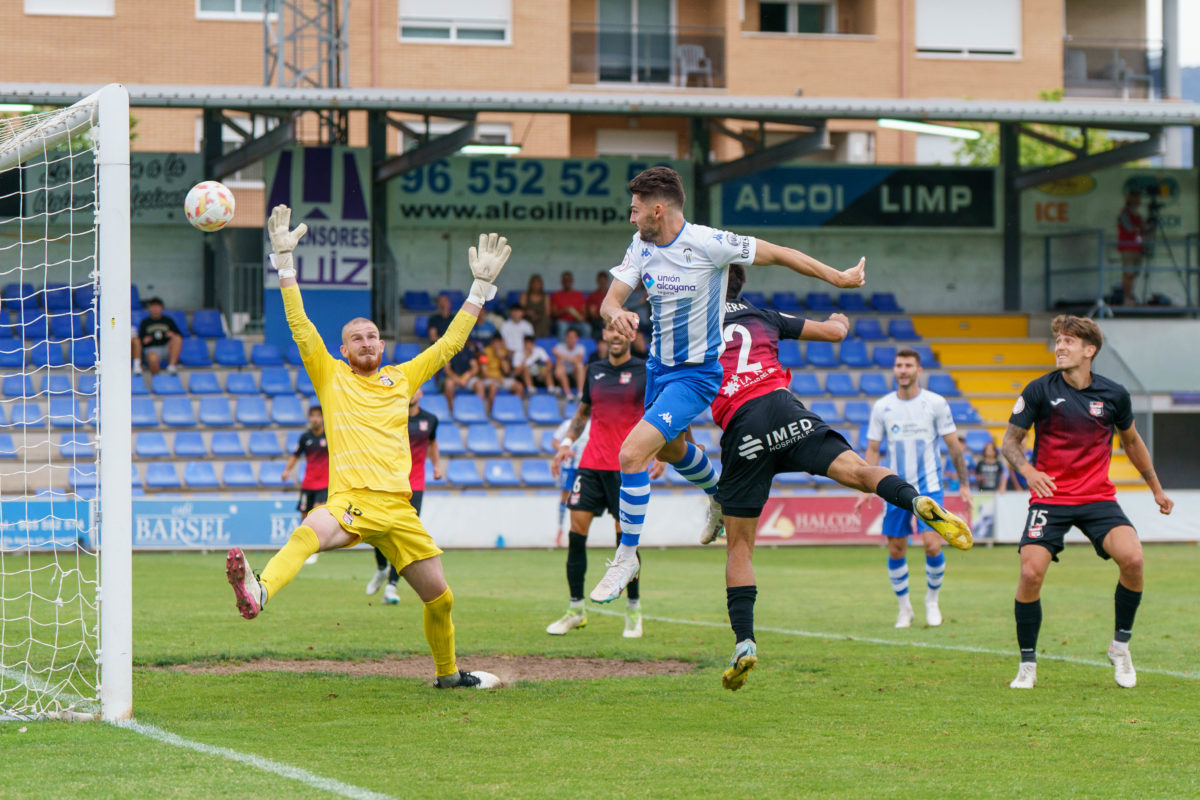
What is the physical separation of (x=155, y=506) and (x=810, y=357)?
544 inches

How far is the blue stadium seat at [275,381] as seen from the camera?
25375 mm

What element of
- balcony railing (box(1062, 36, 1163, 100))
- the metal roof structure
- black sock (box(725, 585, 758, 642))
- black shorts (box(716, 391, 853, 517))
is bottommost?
black sock (box(725, 585, 758, 642))

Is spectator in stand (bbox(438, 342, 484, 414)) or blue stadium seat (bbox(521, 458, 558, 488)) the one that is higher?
spectator in stand (bbox(438, 342, 484, 414))

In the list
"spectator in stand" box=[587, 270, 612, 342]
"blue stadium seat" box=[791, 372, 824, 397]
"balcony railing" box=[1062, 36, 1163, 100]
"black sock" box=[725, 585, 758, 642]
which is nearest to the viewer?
"black sock" box=[725, 585, 758, 642]

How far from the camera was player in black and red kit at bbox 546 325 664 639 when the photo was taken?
11305mm

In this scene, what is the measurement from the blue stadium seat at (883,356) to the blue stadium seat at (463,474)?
9.37 meters

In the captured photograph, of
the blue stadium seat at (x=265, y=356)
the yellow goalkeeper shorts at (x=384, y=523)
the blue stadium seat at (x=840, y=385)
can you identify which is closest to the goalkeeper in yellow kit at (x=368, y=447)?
the yellow goalkeeper shorts at (x=384, y=523)

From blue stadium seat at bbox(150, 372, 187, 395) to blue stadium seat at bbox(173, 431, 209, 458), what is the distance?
132cm

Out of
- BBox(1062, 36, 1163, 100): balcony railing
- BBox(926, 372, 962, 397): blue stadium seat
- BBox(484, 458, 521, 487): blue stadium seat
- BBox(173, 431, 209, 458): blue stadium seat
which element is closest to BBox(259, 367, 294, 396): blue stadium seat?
BBox(173, 431, 209, 458): blue stadium seat

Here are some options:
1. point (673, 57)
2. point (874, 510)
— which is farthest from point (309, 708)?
point (673, 57)

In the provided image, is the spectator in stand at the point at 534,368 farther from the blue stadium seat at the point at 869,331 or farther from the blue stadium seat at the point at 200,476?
the blue stadium seat at the point at 869,331

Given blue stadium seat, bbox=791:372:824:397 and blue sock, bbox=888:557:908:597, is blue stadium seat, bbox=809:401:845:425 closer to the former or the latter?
blue stadium seat, bbox=791:372:824:397

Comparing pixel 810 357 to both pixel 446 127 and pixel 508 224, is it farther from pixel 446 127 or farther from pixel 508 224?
pixel 446 127

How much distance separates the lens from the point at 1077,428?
8.78 metres
